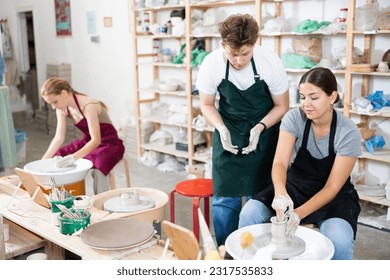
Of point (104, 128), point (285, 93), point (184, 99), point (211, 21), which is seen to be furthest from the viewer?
point (184, 99)

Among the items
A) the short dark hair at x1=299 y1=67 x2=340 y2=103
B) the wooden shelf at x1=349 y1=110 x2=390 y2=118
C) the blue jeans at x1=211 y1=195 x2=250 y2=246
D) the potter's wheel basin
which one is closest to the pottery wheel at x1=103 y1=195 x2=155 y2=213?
the potter's wheel basin

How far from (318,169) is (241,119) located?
51cm

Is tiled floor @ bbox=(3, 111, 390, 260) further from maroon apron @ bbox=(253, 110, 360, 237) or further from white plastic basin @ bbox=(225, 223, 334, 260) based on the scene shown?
white plastic basin @ bbox=(225, 223, 334, 260)

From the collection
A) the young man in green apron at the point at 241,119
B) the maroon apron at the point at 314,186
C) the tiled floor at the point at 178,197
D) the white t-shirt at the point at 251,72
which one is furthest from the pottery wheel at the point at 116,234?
the tiled floor at the point at 178,197

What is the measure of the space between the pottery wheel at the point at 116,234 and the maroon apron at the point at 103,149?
4.28ft

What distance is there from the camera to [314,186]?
214cm

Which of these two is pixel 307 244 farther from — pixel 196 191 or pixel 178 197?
pixel 178 197

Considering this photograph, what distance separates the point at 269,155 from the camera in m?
2.51

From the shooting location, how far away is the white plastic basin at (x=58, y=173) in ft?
8.59

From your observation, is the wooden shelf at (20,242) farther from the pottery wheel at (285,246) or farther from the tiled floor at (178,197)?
the tiled floor at (178,197)

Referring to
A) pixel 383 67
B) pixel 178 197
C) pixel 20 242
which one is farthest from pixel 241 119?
A: pixel 178 197

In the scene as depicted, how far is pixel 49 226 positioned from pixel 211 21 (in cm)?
276
